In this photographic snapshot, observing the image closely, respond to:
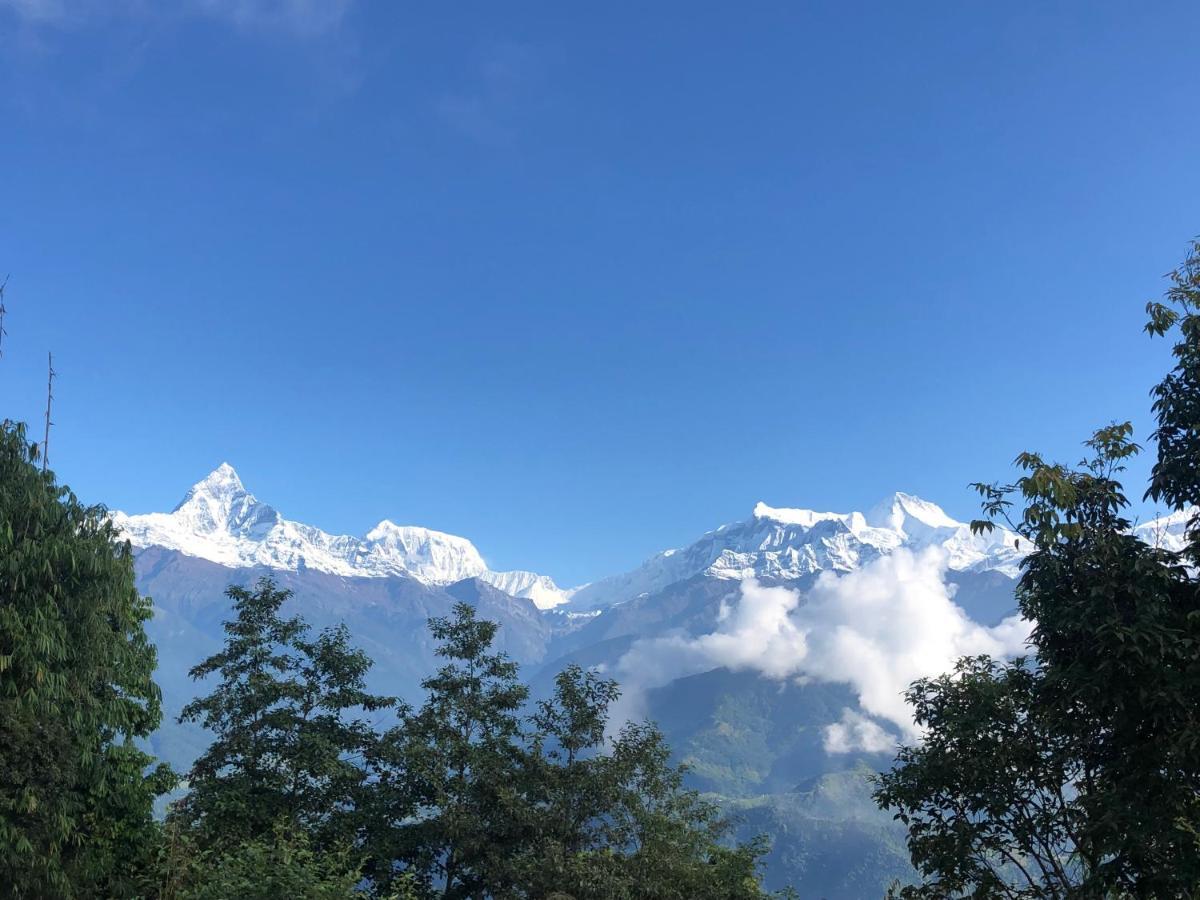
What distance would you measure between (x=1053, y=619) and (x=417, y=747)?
18904 mm

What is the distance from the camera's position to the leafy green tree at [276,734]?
23.1 metres

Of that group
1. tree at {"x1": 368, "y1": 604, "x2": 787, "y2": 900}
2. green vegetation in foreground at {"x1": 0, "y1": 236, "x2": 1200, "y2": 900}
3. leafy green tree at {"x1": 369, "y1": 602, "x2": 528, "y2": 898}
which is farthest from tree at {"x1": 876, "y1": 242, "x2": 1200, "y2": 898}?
leafy green tree at {"x1": 369, "y1": 602, "x2": 528, "y2": 898}

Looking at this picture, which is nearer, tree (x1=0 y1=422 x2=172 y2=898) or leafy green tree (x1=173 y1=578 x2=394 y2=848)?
tree (x1=0 y1=422 x2=172 y2=898)

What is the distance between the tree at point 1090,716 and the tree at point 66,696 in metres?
16.4

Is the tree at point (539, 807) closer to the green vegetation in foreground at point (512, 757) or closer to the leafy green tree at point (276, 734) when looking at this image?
the green vegetation in foreground at point (512, 757)

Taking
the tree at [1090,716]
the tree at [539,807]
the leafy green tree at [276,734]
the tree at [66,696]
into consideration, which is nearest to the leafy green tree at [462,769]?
the tree at [539,807]

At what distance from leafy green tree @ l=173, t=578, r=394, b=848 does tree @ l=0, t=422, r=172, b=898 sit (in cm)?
248

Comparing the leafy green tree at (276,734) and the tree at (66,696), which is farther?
the leafy green tree at (276,734)

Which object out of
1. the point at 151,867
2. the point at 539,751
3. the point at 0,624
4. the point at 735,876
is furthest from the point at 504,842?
the point at 0,624

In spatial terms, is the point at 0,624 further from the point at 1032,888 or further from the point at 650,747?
the point at 1032,888

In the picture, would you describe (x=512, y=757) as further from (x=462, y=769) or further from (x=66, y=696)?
(x=66, y=696)

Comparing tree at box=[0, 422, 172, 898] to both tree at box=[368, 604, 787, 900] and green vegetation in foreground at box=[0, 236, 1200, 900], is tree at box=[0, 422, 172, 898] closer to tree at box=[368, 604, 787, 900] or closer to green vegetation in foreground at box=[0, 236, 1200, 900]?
green vegetation in foreground at box=[0, 236, 1200, 900]

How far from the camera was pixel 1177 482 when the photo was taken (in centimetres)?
1105

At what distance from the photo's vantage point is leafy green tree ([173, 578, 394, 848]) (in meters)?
23.1
